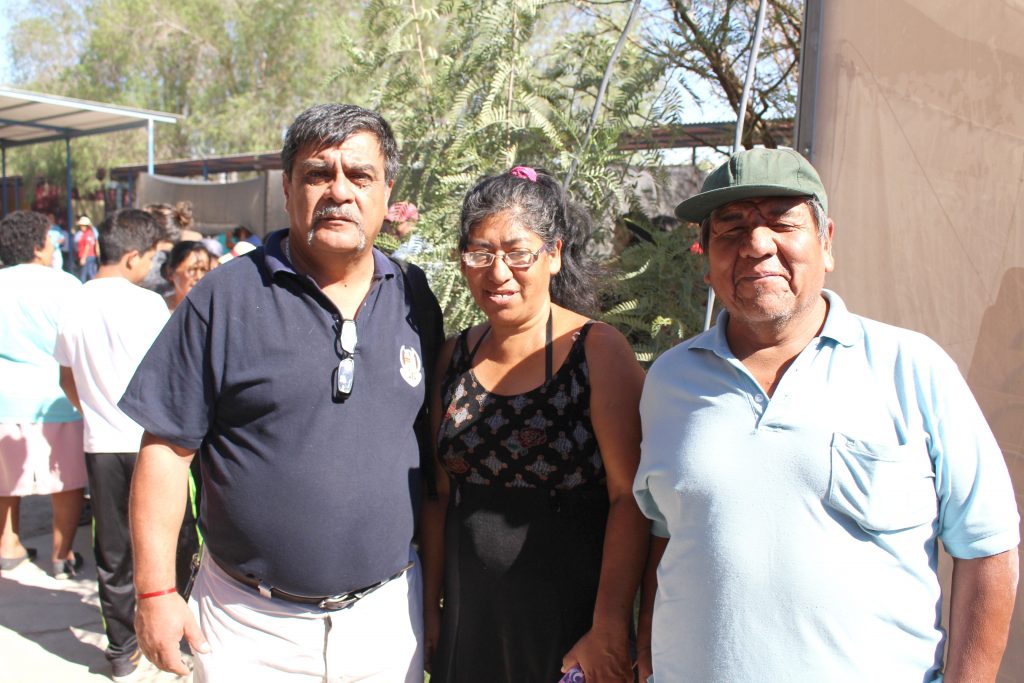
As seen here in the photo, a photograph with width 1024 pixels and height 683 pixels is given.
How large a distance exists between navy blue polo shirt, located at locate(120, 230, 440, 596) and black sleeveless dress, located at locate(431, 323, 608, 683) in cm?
23

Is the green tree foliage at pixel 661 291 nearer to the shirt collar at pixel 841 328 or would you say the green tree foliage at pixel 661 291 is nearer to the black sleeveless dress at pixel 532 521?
the black sleeveless dress at pixel 532 521

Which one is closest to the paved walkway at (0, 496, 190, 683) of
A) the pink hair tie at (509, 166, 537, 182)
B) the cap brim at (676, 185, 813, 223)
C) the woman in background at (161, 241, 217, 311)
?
the woman in background at (161, 241, 217, 311)

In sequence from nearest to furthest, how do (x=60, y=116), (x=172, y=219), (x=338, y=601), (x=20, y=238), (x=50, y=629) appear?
(x=338, y=601), (x=50, y=629), (x=20, y=238), (x=172, y=219), (x=60, y=116)

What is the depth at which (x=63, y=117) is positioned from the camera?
11.4m

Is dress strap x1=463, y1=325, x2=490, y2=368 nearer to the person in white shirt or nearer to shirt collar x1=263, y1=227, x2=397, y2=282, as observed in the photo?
shirt collar x1=263, y1=227, x2=397, y2=282

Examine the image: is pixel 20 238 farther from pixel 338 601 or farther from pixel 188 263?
pixel 338 601

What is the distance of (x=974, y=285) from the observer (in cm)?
193

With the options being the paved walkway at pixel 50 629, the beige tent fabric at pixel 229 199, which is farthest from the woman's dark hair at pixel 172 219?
the beige tent fabric at pixel 229 199

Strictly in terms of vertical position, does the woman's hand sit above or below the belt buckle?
below

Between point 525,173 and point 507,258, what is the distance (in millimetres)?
275

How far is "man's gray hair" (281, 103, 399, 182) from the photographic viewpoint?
6.96 feet

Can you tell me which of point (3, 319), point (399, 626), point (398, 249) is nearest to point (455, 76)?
point (398, 249)

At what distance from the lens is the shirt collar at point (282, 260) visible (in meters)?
2.13

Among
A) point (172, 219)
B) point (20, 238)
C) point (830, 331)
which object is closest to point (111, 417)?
point (20, 238)
